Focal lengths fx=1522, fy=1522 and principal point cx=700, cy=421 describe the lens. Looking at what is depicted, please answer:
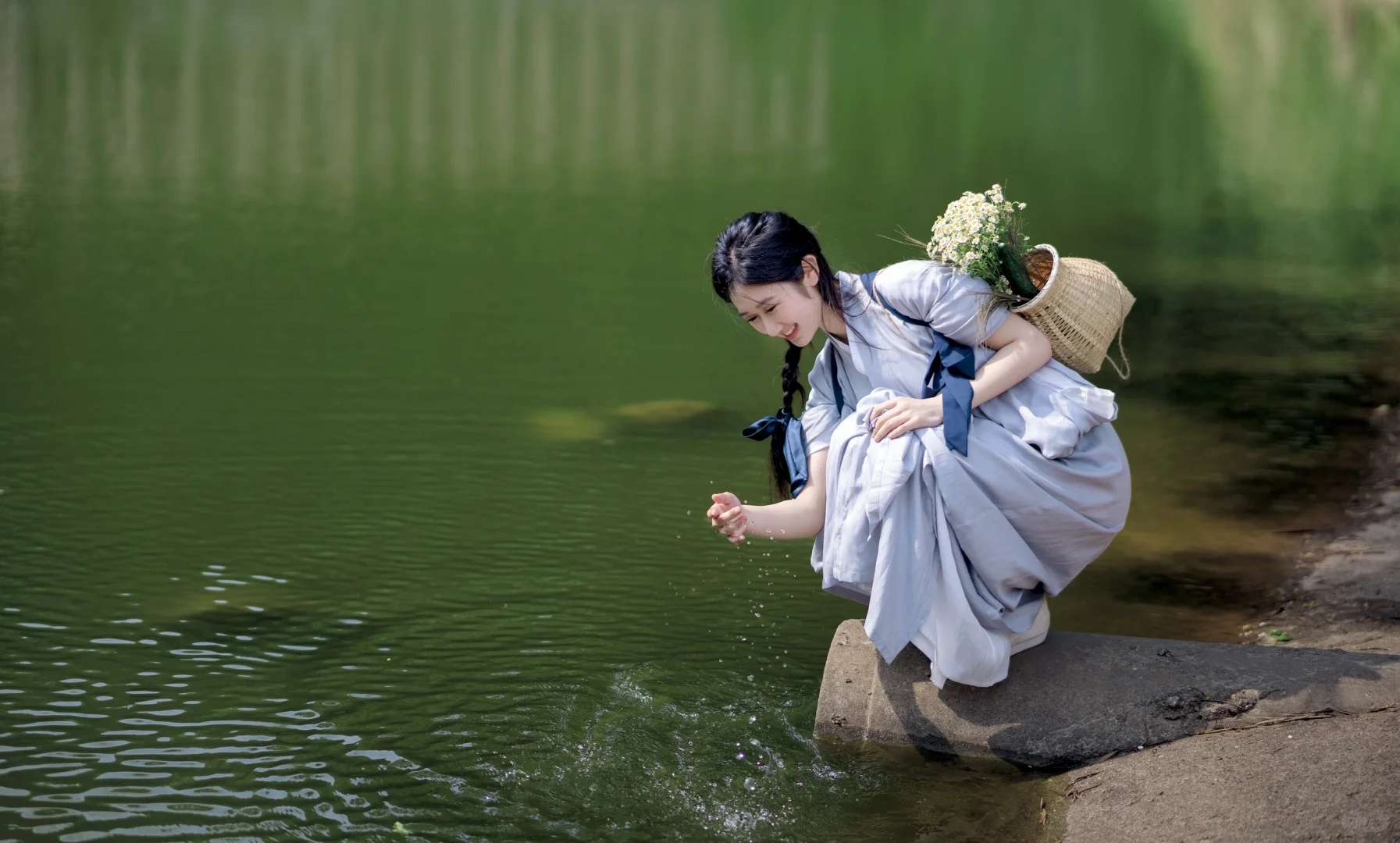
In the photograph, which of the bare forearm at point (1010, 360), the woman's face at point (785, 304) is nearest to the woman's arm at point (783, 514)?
the woman's face at point (785, 304)

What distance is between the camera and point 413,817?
13.1 feet

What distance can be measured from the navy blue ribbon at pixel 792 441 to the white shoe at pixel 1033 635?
72 cm

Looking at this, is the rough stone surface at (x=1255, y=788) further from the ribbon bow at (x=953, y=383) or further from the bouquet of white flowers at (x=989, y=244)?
the bouquet of white flowers at (x=989, y=244)

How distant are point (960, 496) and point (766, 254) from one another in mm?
814

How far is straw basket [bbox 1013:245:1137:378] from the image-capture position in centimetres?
404

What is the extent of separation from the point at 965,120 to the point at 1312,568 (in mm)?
17771

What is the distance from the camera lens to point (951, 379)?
4.04 m

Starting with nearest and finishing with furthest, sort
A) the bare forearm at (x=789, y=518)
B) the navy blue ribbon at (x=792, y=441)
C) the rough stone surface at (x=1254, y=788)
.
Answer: the rough stone surface at (x=1254, y=788) < the bare forearm at (x=789, y=518) < the navy blue ribbon at (x=792, y=441)

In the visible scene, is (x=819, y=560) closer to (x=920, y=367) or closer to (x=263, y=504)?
(x=920, y=367)

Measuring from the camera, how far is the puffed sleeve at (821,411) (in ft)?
14.0

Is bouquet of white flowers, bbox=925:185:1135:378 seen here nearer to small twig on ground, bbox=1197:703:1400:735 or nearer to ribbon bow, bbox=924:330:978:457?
ribbon bow, bbox=924:330:978:457

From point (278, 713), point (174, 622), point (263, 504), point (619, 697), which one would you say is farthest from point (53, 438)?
point (619, 697)

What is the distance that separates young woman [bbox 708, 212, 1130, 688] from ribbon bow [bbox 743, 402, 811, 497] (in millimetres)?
92

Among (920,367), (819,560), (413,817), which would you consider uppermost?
(920,367)
